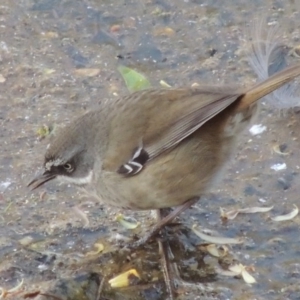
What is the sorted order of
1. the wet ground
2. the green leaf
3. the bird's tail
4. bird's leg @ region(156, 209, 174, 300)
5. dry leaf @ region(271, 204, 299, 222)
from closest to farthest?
bird's leg @ region(156, 209, 174, 300) → the wet ground → the bird's tail → dry leaf @ region(271, 204, 299, 222) → the green leaf

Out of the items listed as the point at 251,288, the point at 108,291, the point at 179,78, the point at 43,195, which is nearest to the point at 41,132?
the point at 43,195

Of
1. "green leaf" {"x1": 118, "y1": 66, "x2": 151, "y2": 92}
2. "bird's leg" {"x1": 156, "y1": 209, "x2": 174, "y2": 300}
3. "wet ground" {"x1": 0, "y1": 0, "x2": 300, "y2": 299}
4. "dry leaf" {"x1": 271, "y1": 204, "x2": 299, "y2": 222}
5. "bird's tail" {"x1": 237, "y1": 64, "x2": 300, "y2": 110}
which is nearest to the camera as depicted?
"bird's leg" {"x1": 156, "y1": 209, "x2": 174, "y2": 300}

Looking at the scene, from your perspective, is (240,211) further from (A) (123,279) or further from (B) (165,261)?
(A) (123,279)

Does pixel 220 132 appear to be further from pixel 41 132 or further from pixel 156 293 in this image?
pixel 41 132

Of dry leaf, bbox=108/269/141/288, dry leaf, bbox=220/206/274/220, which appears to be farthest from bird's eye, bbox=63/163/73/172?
dry leaf, bbox=220/206/274/220

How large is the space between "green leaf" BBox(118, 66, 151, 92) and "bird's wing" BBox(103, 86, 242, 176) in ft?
4.37

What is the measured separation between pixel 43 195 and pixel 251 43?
2474mm

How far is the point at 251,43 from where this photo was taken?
308 inches

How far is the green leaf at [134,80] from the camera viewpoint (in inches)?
295

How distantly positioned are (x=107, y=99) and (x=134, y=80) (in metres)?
0.31

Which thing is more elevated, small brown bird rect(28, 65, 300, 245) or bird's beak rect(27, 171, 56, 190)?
small brown bird rect(28, 65, 300, 245)

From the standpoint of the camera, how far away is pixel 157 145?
588 cm

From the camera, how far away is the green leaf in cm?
748

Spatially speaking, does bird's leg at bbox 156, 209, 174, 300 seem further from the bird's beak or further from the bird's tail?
the bird's tail
